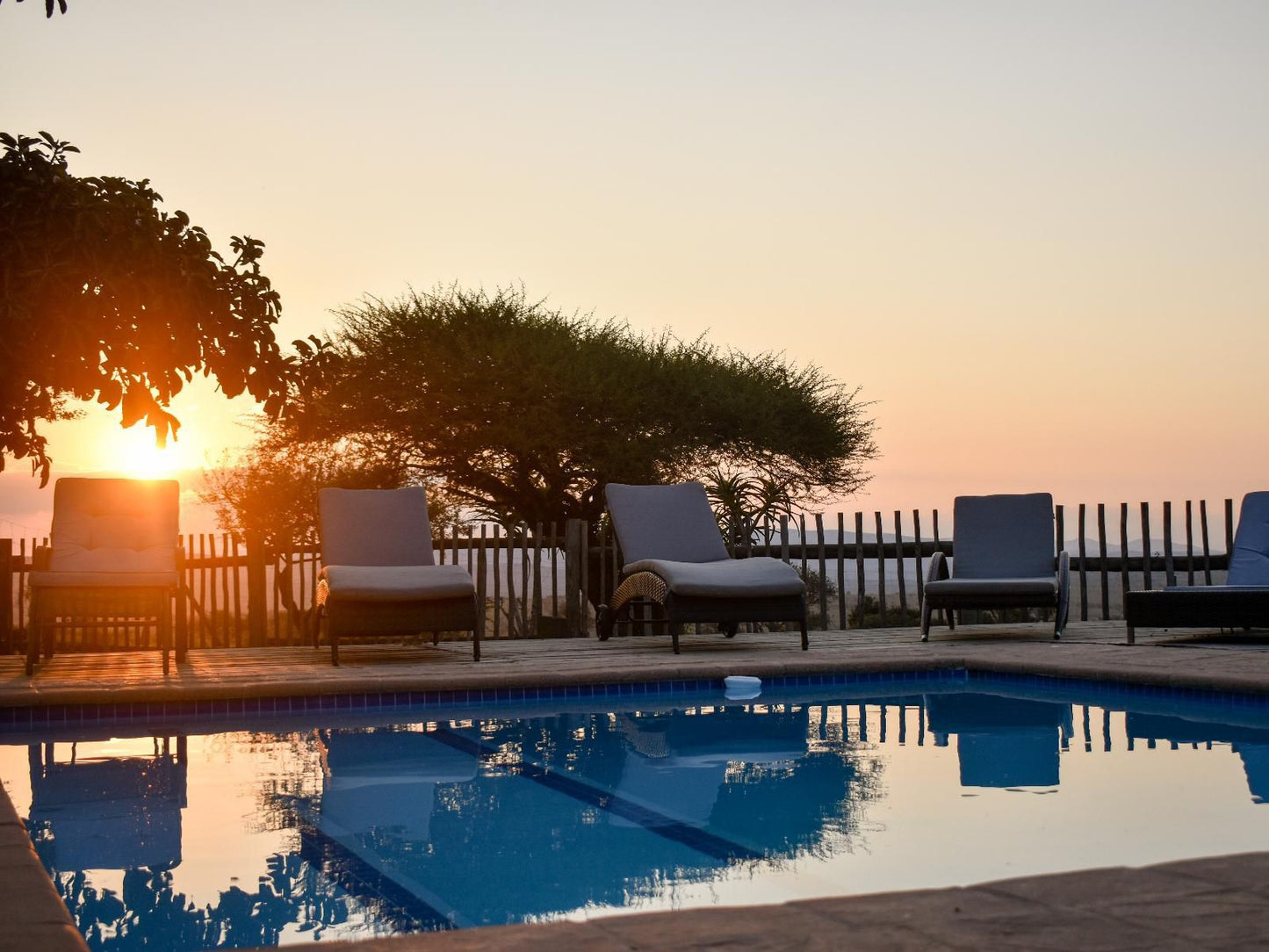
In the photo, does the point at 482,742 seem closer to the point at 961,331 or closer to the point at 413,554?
the point at 413,554

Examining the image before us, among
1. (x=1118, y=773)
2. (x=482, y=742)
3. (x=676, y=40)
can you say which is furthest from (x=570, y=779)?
(x=676, y=40)

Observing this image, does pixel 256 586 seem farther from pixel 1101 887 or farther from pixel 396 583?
pixel 1101 887

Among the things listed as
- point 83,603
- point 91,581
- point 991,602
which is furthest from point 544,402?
point 91,581

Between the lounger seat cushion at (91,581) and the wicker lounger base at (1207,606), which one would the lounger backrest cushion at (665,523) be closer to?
the wicker lounger base at (1207,606)

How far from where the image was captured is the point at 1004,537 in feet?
30.2

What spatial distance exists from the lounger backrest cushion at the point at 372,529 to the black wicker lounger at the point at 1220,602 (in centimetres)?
449

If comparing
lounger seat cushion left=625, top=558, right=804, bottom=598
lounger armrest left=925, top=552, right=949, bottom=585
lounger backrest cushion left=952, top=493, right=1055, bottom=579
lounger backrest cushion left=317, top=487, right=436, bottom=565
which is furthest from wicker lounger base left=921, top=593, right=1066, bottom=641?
lounger backrest cushion left=317, top=487, right=436, bottom=565

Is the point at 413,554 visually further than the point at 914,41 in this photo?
No

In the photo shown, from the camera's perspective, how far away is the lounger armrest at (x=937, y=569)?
8.68m

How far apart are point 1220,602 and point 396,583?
483cm

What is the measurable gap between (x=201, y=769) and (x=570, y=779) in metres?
1.40

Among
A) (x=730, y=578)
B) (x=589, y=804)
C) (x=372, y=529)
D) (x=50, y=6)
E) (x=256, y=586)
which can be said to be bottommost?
(x=589, y=804)

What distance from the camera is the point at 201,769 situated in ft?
15.0

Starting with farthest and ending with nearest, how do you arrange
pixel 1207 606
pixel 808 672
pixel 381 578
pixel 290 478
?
pixel 290 478
pixel 381 578
pixel 1207 606
pixel 808 672
